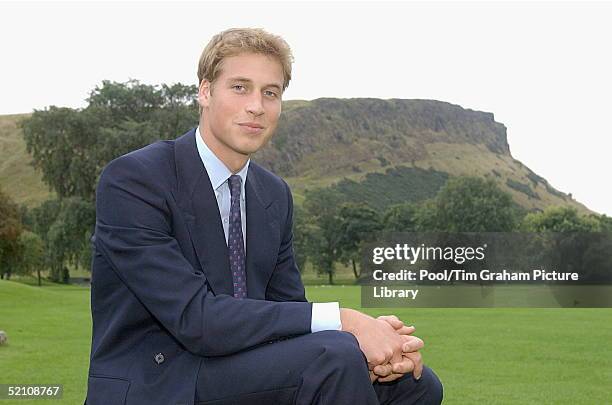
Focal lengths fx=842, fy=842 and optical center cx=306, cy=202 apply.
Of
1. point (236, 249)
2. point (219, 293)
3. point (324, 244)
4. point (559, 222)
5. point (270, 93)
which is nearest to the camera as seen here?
point (219, 293)

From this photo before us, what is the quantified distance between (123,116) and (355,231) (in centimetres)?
3870

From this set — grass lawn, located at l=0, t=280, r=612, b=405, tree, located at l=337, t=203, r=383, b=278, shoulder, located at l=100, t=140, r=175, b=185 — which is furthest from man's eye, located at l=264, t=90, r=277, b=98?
tree, located at l=337, t=203, r=383, b=278

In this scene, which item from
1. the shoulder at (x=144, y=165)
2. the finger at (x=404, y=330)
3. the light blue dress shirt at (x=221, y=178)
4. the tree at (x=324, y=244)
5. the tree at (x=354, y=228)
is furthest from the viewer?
the tree at (x=354, y=228)

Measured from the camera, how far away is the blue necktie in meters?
3.36

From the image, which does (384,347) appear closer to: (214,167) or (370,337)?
(370,337)

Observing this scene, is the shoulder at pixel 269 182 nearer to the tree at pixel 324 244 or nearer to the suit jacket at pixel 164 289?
the suit jacket at pixel 164 289

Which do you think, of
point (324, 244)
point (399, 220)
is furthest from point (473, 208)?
point (399, 220)

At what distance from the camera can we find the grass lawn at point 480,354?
12203 millimetres

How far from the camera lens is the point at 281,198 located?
12.3 feet

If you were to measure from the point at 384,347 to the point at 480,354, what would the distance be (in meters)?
15.2

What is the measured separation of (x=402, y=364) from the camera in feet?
10.3

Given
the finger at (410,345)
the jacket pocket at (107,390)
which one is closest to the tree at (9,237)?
the jacket pocket at (107,390)

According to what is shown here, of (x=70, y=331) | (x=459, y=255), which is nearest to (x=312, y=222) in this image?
(x=459, y=255)

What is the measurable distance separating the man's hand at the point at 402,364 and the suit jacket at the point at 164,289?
352 mm
